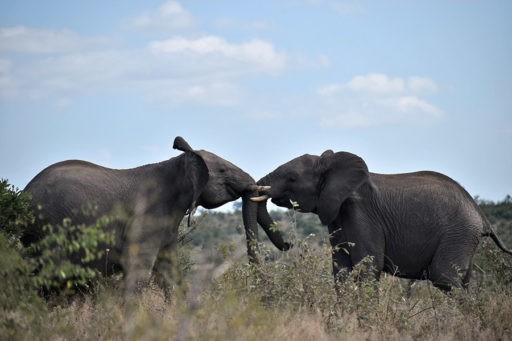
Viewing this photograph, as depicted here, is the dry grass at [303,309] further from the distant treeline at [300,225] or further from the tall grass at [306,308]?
the distant treeline at [300,225]

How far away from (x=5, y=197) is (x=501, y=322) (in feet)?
20.2

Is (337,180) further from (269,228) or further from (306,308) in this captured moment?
(306,308)

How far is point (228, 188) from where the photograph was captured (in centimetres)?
1368

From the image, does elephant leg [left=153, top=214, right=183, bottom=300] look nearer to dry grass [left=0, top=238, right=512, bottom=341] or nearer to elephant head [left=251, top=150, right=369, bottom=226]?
dry grass [left=0, top=238, right=512, bottom=341]

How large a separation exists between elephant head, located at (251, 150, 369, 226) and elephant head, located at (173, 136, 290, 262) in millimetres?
219

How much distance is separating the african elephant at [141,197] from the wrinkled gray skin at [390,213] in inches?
43.1

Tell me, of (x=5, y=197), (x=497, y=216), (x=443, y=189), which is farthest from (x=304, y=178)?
(x=497, y=216)

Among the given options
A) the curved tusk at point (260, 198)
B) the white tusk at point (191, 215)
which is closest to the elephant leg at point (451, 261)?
the curved tusk at point (260, 198)

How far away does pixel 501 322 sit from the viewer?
12.1 m

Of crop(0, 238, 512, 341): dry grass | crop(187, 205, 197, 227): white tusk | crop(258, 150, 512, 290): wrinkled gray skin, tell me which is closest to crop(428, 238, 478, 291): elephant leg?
crop(258, 150, 512, 290): wrinkled gray skin

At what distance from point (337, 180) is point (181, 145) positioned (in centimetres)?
245

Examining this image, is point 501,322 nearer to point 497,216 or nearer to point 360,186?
point 360,186

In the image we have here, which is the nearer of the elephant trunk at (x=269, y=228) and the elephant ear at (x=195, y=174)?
the elephant ear at (x=195, y=174)

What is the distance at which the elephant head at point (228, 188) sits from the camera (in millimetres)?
13375
